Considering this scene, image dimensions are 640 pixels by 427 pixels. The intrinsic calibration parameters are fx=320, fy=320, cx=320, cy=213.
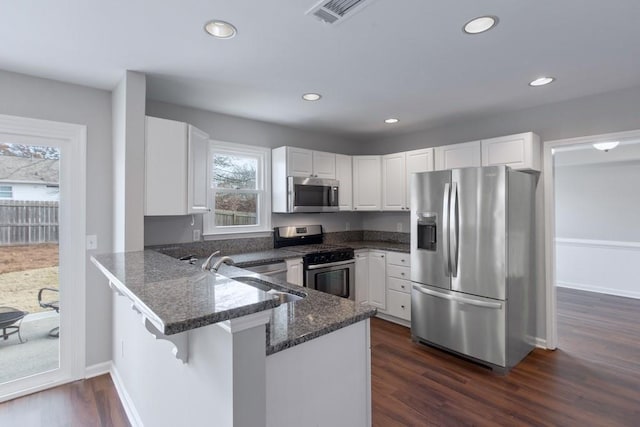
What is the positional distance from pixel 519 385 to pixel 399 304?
5.04 feet

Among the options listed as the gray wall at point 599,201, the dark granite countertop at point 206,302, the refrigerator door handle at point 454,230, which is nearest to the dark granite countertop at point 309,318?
the dark granite countertop at point 206,302

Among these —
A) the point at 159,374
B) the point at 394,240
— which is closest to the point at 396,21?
the point at 159,374

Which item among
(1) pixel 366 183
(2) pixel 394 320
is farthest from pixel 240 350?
(1) pixel 366 183

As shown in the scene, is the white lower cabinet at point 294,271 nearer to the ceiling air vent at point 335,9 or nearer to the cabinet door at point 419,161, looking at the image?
the cabinet door at point 419,161

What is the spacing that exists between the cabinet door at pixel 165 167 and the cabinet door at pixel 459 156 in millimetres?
2847

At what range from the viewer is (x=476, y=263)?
2986mm

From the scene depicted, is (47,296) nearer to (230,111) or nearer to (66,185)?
(66,185)

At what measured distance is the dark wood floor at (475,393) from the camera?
2.22m

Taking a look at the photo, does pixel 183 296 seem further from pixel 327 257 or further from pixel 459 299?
pixel 327 257

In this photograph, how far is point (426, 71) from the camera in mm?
2525

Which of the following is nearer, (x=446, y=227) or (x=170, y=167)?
(x=170, y=167)

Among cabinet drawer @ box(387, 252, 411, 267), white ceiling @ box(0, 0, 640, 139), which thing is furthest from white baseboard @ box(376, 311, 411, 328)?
white ceiling @ box(0, 0, 640, 139)

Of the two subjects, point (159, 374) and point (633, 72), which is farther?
point (633, 72)

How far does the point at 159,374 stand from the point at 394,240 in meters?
3.65
